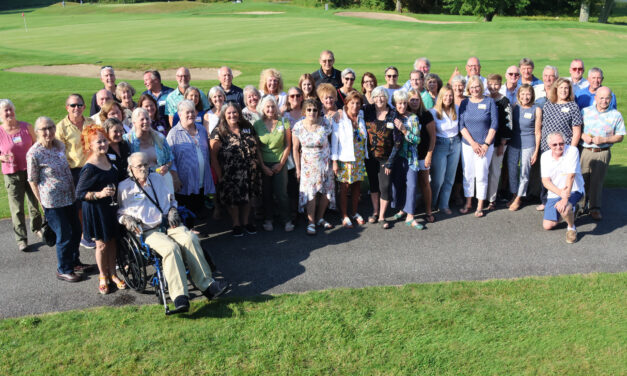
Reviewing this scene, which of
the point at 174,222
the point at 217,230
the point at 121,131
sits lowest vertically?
the point at 217,230

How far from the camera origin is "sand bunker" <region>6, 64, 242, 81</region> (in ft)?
59.2

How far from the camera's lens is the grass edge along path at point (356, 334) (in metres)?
4.49

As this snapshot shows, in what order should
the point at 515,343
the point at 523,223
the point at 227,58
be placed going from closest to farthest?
1. the point at 515,343
2. the point at 523,223
3. the point at 227,58

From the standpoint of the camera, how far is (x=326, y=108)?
24.0 feet

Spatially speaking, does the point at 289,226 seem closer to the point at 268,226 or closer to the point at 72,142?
the point at 268,226

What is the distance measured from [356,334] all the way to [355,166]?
9.85 ft

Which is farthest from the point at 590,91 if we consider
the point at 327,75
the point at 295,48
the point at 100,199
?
the point at 295,48

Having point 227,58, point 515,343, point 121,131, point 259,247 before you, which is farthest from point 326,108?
point 227,58

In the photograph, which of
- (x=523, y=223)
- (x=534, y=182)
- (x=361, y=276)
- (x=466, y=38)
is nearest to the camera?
(x=361, y=276)

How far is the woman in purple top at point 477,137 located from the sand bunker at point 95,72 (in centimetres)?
1094

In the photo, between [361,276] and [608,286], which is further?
[361,276]

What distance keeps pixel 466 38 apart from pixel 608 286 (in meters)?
19.1

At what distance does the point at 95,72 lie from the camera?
64.8 feet

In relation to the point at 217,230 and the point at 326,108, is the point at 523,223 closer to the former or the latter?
the point at 326,108
